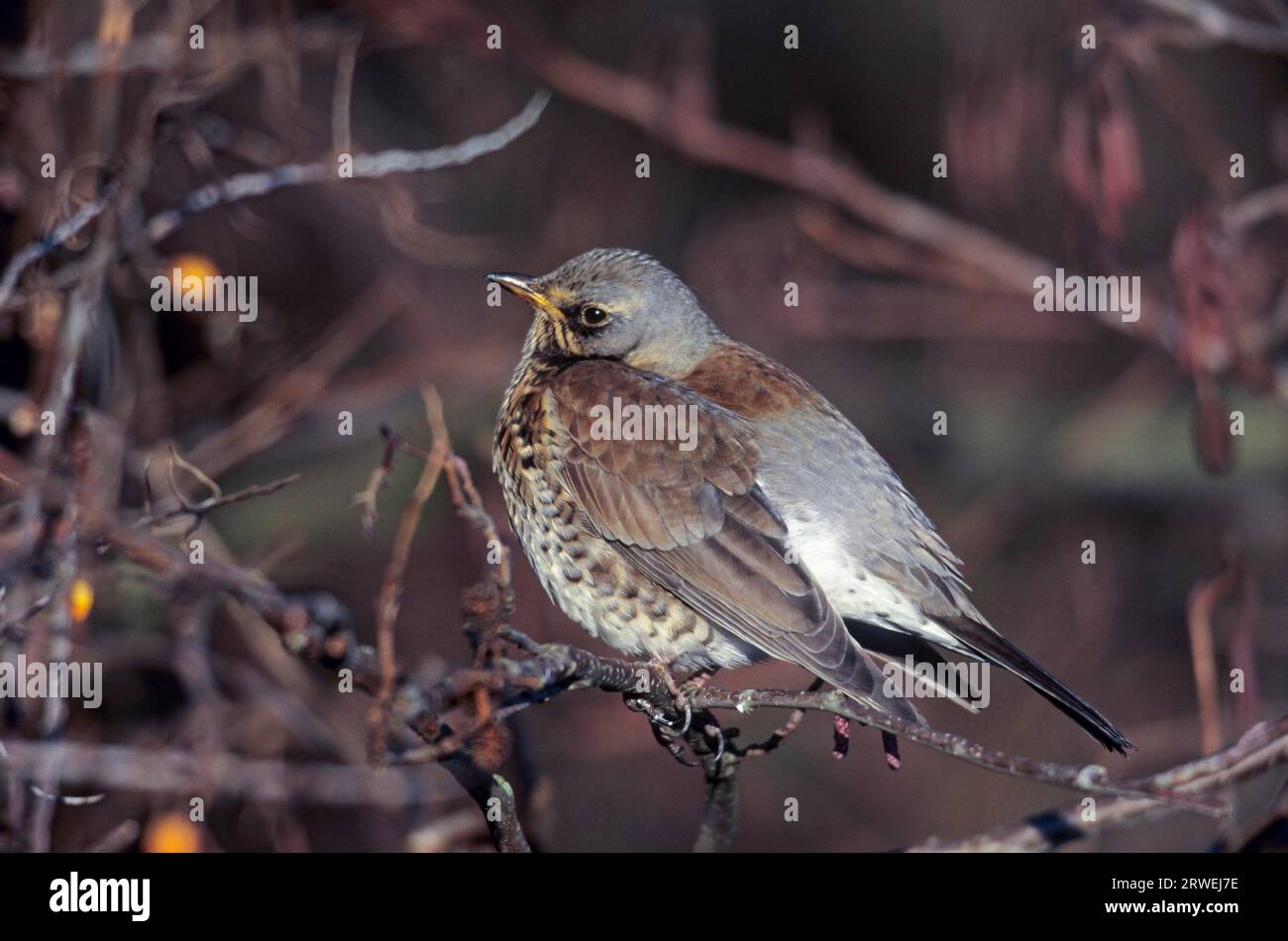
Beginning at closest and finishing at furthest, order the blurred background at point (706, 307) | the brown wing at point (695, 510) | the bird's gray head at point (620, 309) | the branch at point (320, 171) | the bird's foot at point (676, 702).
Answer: the bird's foot at point (676, 702) → the brown wing at point (695, 510) → the branch at point (320, 171) → the bird's gray head at point (620, 309) → the blurred background at point (706, 307)

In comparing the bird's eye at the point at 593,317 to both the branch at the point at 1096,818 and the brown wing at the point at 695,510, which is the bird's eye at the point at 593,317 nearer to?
the brown wing at the point at 695,510

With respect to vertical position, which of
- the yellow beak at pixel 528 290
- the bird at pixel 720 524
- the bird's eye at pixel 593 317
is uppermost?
the yellow beak at pixel 528 290

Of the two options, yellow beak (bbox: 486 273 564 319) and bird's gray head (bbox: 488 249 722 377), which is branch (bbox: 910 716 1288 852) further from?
yellow beak (bbox: 486 273 564 319)

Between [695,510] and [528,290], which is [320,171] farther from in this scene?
[695,510]

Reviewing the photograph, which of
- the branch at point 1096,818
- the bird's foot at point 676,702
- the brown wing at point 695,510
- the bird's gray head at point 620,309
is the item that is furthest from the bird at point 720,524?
the branch at point 1096,818

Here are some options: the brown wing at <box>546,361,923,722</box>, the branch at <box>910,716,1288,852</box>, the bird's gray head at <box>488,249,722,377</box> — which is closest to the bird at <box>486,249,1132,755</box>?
the brown wing at <box>546,361,923,722</box>

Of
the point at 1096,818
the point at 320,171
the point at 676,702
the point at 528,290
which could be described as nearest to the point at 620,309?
the point at 528,290

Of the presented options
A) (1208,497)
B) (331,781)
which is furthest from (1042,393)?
(331,781)

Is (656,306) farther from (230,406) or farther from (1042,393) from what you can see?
Result: (1042,393)
